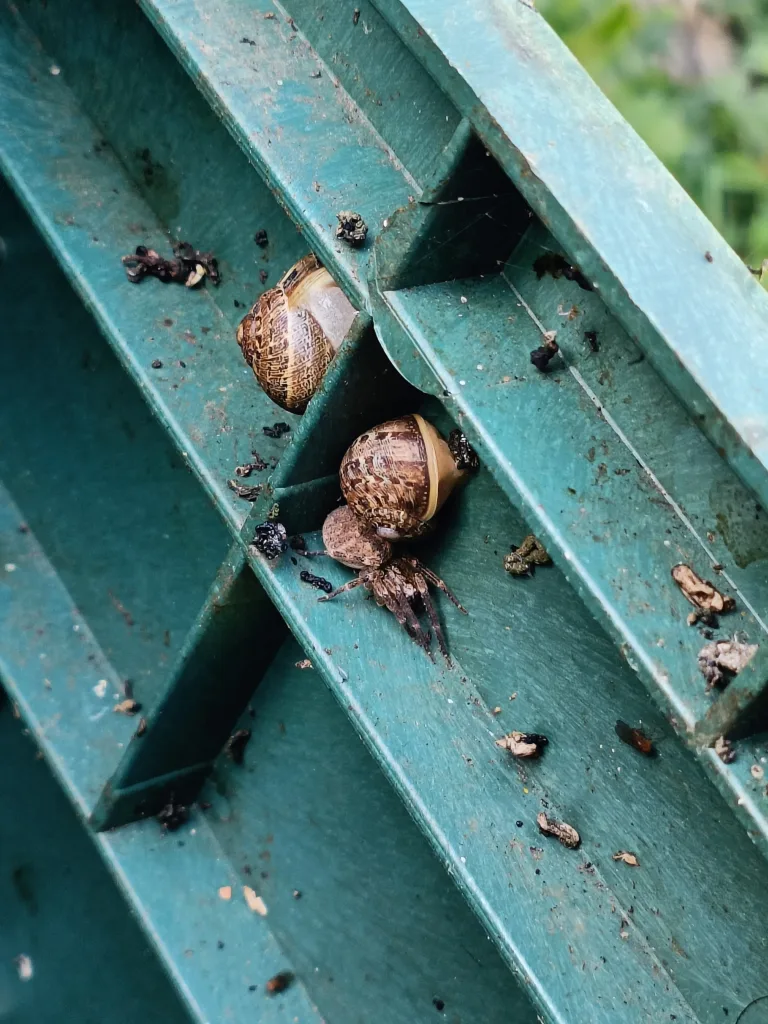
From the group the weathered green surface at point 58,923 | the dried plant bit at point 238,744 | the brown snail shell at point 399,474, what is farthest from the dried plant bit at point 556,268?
the weathered green surface at point 58,923

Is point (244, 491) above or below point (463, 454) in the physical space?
below

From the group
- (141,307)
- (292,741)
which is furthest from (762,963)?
(141,307)

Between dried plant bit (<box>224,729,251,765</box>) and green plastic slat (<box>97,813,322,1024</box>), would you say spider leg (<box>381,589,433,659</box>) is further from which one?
green plastic slat (<box>97,813,322,1024</box>)

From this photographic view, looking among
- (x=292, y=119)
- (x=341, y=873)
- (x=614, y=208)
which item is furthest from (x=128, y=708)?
(x=614, y=208)

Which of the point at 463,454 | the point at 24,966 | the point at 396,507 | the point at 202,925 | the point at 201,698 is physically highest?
the point at 463,454

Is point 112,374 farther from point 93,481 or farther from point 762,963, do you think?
point 762,963

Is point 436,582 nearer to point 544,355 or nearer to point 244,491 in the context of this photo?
point 244,491

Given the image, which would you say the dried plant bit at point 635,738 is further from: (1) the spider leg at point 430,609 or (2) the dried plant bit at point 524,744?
(1) the spider leg at point 430,609
